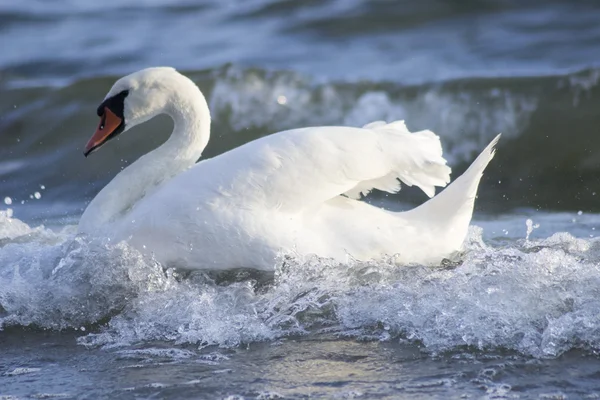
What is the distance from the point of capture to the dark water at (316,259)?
4.03 metres

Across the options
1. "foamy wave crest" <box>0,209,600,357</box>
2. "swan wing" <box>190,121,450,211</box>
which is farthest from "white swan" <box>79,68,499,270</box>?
"foamy wave crest" <box>0,209,600,357</box>

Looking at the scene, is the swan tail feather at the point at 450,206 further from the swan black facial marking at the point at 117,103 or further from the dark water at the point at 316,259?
the swan black facial marking at the point at 117,103

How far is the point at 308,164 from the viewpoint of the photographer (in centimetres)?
491

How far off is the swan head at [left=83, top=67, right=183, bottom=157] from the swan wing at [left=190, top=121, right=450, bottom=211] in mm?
595

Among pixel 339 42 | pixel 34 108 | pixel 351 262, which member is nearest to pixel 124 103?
pixel 351 262

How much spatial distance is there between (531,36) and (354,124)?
97.0 inches

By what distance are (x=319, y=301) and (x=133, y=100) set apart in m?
1.55

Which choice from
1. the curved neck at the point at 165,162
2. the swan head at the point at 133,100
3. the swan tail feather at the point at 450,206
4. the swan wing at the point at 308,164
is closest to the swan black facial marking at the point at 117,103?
the swan head at the point at 133,100

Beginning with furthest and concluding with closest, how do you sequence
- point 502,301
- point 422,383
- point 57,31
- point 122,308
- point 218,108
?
point 57,31 < point 218,108 < point 122,308 < point 502,301 < point 422,383

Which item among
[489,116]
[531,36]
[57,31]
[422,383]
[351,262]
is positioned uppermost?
[57,31]

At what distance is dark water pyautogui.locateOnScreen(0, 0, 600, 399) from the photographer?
4027 mm

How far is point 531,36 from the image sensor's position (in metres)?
10.9

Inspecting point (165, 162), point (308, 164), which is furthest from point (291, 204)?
point (165, 162)

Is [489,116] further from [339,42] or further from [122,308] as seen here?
[122,308]
